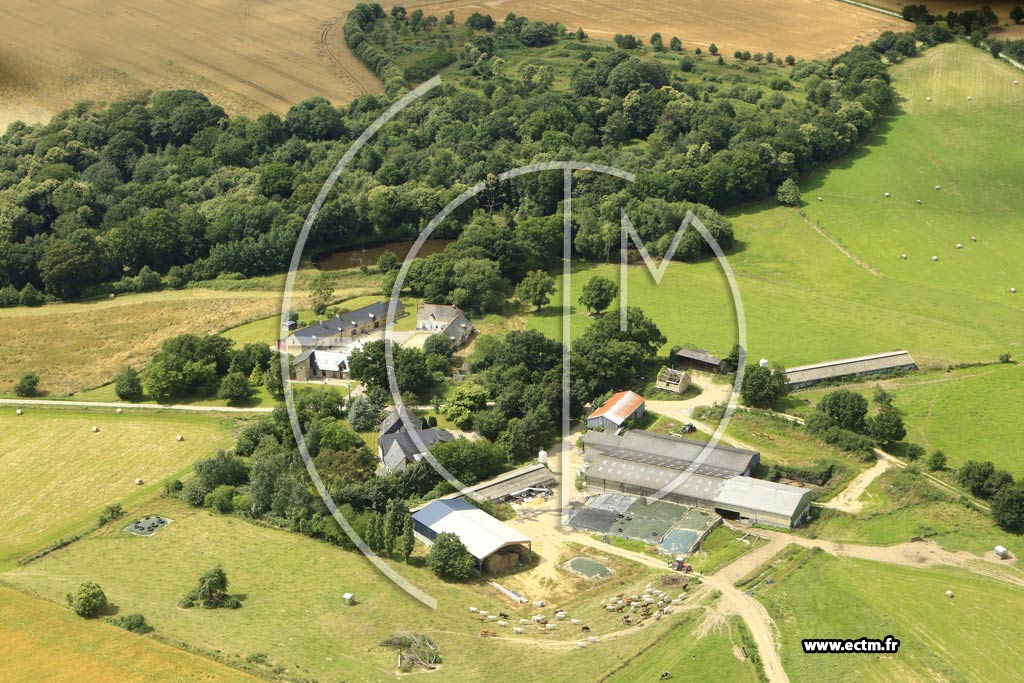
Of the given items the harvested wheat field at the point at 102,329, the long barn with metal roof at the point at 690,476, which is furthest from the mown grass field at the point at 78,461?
A: the long barn with metal roof at the point at 690,476

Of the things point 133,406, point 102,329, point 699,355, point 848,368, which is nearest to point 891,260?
point 848,368

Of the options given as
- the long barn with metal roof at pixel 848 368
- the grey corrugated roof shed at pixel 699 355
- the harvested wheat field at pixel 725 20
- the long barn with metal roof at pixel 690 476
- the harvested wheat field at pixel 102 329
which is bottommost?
the harvested wheat field at pixel 102 329

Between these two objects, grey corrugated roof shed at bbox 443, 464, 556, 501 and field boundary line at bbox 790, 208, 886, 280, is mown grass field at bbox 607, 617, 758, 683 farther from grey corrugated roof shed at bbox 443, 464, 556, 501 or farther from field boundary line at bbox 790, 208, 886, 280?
field boundary line at bbox 790, 208, 886, 280

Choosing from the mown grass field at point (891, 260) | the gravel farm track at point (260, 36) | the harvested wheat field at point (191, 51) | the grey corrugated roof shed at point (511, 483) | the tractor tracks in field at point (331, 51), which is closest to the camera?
the grey corrugated roof shed at point (511, 483)

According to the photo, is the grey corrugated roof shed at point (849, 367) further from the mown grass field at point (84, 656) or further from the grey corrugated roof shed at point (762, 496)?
the mown grass field at point (84, 656)

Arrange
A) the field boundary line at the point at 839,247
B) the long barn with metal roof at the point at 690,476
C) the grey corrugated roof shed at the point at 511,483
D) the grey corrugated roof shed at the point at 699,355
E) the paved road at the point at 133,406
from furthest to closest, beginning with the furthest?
the field boundary line at the point at 839,247 < the grey corrugated roof shed at the point at 699,355 < the paved road at the point at 133,406 < the grey corrugated roof shed at the point at 511,483 < the long barn with metal roof at the point at 690,476

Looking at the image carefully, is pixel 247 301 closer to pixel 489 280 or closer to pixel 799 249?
pixel 489 280

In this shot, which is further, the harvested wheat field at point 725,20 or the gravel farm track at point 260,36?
the harvested wheat field at point 725,20

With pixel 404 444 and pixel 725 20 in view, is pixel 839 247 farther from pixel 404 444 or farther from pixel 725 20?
pixel 725 20
